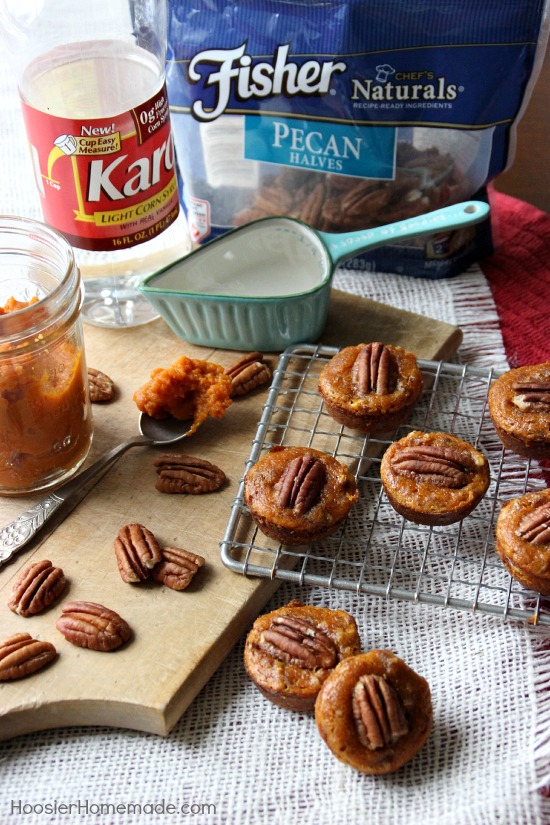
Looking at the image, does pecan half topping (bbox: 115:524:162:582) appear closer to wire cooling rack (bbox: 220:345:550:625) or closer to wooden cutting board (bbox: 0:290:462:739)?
wooden cutting board (bbox: 0:290:462:739)

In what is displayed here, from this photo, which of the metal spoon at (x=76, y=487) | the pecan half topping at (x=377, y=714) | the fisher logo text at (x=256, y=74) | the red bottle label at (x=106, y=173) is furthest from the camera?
the fisher logo text at (x=256, y=74)

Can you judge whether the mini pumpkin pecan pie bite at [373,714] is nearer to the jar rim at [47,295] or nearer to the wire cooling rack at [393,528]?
the wire cooling rack at [393,528]

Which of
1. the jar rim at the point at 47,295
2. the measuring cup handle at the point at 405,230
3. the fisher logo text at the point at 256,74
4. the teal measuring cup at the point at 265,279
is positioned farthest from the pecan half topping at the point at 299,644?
the fisher logo text at the point at 256,74

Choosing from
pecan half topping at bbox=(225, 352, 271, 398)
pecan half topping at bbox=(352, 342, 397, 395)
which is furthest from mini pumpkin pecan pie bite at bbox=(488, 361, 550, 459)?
pecan half topping at bbox=(225, 352, 271, 398)

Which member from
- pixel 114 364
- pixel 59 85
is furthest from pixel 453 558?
pixel 59 85

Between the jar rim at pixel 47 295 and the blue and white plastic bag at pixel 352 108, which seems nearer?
the jar rim at pixel 47 295

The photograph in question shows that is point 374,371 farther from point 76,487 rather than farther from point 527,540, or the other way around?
point 76,487

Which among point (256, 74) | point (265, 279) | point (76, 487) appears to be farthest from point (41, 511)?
point (256, 74)
